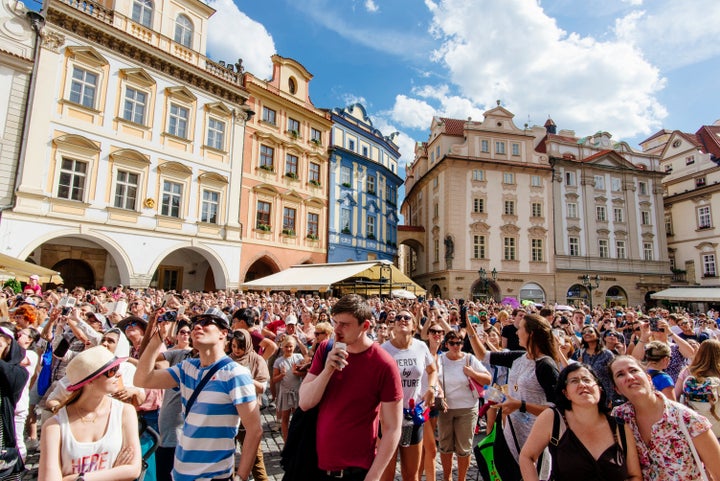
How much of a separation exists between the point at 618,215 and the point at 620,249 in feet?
9.77

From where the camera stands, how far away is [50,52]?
48.4 ft

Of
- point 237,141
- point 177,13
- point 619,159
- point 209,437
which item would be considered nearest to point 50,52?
point 177,13

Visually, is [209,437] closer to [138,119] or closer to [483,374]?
[483,374]

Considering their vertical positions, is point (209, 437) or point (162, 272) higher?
point (162, 272)

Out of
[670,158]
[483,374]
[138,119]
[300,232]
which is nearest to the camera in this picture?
[483,374]

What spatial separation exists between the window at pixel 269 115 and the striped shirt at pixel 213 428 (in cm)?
2182

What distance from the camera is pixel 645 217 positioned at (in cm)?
3425

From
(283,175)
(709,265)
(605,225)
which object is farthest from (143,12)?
(709,265)

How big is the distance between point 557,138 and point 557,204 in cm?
653

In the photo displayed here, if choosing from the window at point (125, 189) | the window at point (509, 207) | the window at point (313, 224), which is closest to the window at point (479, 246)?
the window at point (509, 207)

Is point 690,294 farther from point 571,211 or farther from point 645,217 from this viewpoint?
point 571,211

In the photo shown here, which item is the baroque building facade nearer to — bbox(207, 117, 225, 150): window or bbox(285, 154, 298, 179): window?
bbox(285, 154, 298, 179): window

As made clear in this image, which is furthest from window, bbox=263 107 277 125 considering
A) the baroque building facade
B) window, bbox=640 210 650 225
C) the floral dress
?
window, bbox=640 210 650 225

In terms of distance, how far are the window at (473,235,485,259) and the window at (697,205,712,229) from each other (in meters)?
20.6
